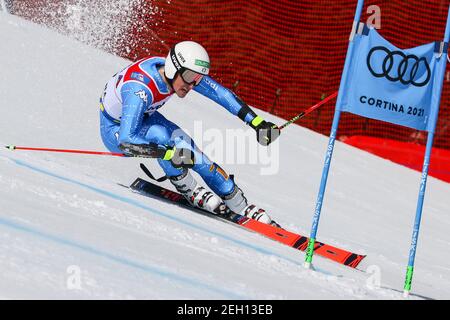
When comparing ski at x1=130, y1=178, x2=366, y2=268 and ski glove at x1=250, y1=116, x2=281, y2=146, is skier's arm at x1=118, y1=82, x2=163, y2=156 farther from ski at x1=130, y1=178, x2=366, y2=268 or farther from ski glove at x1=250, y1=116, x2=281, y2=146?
ski glove at x1=250, y1=116, x2=281, y2=146

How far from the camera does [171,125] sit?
5855mm

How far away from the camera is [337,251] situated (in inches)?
212

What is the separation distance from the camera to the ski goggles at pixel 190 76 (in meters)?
5.54

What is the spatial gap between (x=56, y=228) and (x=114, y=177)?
114 inches

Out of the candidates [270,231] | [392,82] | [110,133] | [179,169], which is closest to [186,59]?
[179,169]

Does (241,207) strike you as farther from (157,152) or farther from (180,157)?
(157,152)

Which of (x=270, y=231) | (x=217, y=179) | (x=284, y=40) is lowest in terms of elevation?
(x=270, y=231)

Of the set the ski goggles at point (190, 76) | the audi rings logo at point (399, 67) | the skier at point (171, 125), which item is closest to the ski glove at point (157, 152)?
the skier at point (171, 125)

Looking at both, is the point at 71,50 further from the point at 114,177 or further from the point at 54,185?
the point at 54,185

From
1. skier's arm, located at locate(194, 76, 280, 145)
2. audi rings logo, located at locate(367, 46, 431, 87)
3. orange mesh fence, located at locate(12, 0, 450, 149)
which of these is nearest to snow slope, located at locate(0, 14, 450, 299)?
skier's arm, located at locate(194, 76, 280, 145)

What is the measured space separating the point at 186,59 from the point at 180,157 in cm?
61

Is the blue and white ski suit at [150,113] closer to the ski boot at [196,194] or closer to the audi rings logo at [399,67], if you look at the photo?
the ski boot at [196,194]

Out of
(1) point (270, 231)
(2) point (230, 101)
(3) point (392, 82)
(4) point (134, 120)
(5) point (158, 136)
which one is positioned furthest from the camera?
(2) point (230, 101)

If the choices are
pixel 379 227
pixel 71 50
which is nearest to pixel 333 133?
pixel 379 227
